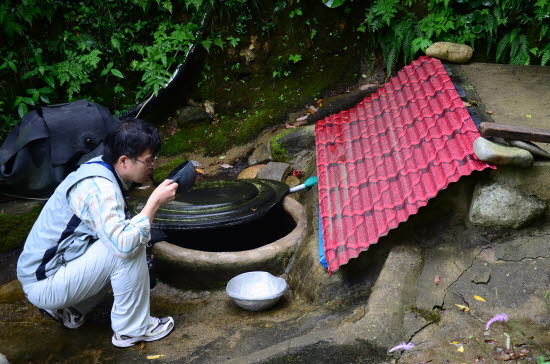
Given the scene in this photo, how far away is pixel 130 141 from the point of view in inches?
124

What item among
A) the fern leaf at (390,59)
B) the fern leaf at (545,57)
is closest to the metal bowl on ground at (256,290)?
the fern leaf at (390,59)

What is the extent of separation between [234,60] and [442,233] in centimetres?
460

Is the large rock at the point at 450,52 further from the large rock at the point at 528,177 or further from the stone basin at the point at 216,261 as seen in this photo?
the stone basin at the point at 216,261

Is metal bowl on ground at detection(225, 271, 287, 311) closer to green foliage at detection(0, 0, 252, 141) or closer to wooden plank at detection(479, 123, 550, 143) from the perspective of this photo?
wooden plank at detection(479, 123, 550, 143)

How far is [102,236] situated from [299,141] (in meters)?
3.59

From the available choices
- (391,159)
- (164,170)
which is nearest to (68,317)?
(391,159)

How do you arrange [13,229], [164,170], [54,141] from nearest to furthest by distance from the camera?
[54,141]
[13,229]
[164,170]

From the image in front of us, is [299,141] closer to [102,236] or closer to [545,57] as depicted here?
[545,57]

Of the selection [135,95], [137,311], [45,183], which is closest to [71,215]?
[137,311]

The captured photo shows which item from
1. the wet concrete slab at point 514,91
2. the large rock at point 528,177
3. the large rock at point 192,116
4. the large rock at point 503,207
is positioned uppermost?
the wet concrete slab at point 514,91

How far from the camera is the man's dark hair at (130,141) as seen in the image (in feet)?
10.3

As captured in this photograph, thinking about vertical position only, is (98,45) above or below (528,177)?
above

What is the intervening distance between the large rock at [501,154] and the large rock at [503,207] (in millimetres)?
207

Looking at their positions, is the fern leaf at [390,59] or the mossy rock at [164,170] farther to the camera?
the fern leaf at [390,59]
